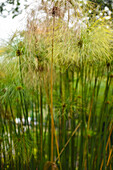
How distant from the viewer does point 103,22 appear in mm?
1105

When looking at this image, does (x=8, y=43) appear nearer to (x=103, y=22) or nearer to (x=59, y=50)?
(x=59, y=50)

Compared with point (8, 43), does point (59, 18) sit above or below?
above

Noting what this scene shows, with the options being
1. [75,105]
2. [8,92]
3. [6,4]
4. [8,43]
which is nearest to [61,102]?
[75,105]

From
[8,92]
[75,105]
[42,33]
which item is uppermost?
[42,33]

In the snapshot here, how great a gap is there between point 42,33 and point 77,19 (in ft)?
0.49

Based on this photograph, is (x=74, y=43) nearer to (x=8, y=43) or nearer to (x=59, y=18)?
(x=59, y=18)

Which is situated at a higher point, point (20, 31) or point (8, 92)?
point (20, 31)

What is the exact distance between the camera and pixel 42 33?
0.88 metres

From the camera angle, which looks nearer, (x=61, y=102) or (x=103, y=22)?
(x=103, y=22)

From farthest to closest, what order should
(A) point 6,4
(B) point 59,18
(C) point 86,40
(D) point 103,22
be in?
(A) point 6,4 < (D) point 103,22 < (C) point 86,40 < (B) point 59,18

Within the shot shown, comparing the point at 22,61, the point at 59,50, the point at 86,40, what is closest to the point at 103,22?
the point at 86,40

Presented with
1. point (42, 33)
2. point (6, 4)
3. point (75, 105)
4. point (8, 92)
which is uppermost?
point (6, 4)

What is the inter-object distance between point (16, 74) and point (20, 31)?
194mm

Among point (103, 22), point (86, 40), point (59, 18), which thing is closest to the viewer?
point (59, 18)
